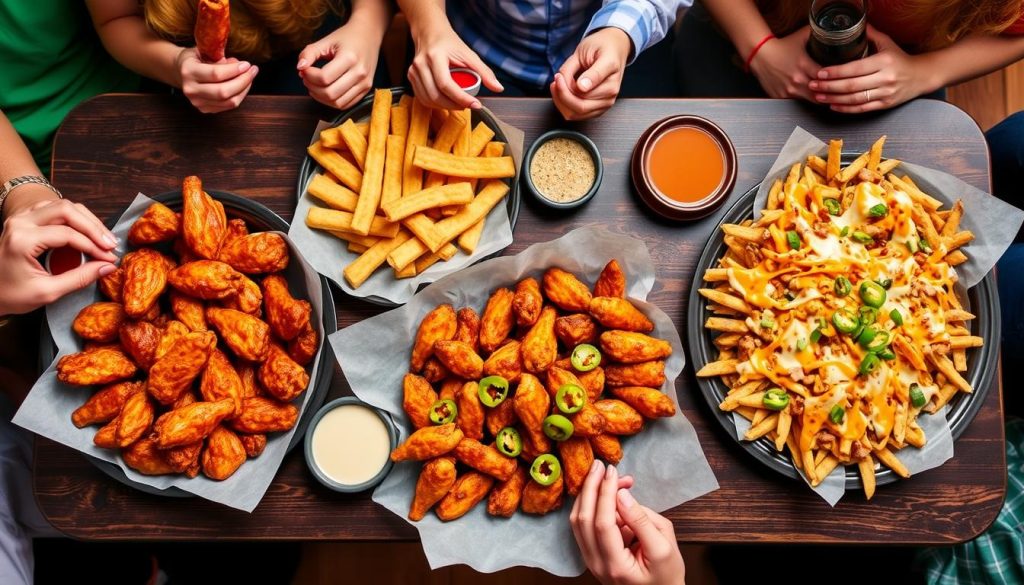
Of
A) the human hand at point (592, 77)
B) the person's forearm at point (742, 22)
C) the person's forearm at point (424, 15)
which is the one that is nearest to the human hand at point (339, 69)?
the person's forearm at point (424, 15)

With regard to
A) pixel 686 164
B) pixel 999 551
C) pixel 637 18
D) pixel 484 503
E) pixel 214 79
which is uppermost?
pixel 637 18

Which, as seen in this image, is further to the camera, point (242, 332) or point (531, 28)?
point (531, 28)

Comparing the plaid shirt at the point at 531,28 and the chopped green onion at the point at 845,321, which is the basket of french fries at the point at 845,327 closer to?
the chopped green onion at the point at 845,321

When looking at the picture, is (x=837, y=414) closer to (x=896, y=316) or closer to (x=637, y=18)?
(x=896, y=316)

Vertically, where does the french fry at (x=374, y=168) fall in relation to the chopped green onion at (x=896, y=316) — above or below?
above

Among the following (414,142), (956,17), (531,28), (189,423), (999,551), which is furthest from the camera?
(531,28)

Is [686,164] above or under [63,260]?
above

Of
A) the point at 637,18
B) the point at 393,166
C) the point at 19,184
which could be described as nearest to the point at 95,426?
the point at 19,184
